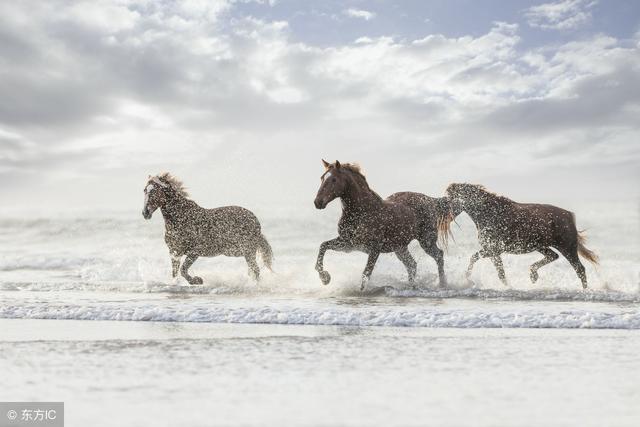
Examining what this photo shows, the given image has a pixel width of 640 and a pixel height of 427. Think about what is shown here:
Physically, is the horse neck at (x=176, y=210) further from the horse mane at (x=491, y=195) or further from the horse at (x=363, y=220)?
the horse mane at (x=491, y=195)

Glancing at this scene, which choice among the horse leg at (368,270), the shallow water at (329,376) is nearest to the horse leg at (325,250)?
the horse leg at (368,270)

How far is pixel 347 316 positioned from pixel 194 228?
5241mm

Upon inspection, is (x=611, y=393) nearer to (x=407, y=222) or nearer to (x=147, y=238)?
(x=407, y=222)

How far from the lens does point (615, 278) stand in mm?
12359

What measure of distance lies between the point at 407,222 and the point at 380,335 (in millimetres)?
5311

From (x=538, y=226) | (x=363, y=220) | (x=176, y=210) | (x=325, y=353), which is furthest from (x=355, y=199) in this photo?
(x=325, y=353)

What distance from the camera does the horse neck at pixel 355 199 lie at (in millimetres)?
10477

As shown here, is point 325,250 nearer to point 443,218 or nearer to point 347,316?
point 347,316

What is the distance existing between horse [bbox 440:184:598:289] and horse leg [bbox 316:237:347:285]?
285cm

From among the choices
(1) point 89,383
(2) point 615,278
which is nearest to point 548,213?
(2) point 615,278

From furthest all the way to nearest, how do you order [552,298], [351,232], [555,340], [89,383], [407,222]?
[407,222] → [351,232] → [552,298] → [555,340] → [89,383]

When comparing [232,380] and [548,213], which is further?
[548,213]

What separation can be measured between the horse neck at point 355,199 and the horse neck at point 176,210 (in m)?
3.11

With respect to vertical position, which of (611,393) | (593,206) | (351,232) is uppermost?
(593,206)
